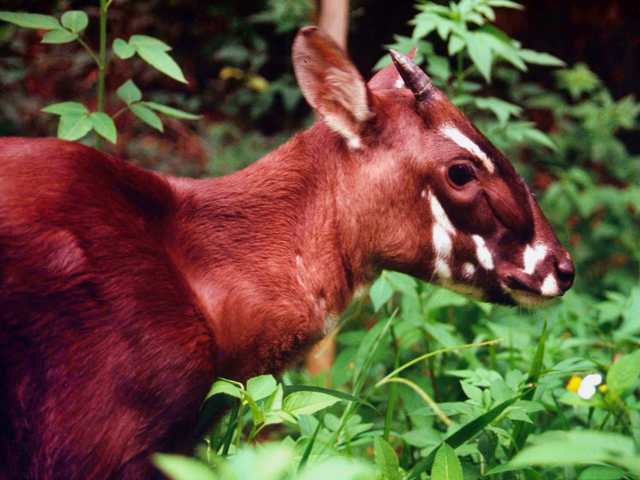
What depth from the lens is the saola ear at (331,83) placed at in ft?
9.61

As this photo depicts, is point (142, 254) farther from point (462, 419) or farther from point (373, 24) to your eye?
point (373, 24)

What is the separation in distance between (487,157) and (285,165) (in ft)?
2.38

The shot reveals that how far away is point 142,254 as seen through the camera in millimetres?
2533

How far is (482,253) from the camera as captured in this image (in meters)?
3.11

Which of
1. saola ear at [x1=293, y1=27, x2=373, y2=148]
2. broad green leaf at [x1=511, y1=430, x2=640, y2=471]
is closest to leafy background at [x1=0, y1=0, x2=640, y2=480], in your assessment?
broad green leaf at [x1=511, y1=430, x2=640, y2=471]

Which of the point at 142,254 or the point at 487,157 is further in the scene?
the point at 487,157

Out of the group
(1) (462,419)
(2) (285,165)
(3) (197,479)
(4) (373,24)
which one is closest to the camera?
(3) (197,479)

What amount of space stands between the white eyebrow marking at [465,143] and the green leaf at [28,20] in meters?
1.56

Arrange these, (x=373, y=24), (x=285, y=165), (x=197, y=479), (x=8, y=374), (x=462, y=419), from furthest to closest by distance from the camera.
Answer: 1. (x=373, y=24)
2. (x=462, y=419)
3. (x=285, y=165)
4. (x=8, y=374)
5. (x=197, y=479)

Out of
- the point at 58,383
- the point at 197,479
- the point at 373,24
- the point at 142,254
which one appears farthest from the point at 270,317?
the point at 373,24

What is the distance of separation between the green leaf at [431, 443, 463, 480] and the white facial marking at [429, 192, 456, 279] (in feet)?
2.67

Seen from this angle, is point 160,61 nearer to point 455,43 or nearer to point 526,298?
point 455,43

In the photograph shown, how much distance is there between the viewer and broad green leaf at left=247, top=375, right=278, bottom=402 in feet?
7.73

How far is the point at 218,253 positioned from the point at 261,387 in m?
0.58
